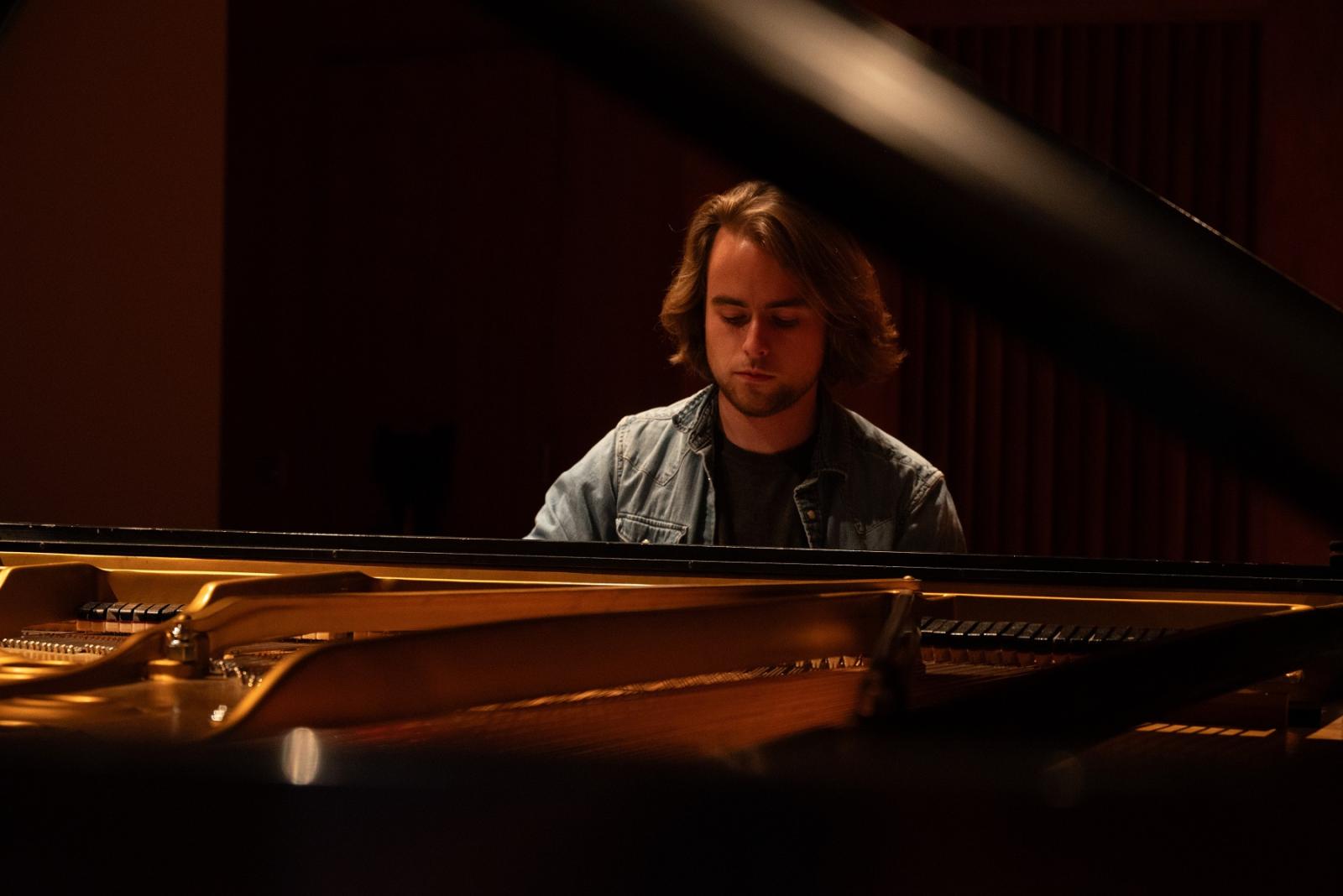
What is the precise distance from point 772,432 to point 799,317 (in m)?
0.20

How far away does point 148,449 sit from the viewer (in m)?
4.26

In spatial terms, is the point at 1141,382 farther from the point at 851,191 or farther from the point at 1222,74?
the point at 1222,74

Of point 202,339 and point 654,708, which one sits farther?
point 202,339

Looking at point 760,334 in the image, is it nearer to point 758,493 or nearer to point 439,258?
point 758,493

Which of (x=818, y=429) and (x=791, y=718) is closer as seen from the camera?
(x=791, y=718)

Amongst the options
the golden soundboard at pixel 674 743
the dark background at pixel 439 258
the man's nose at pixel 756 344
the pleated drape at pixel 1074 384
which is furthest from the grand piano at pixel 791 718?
the pleated drape at pixel 1074 384

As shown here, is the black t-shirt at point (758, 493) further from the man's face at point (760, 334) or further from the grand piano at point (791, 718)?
the grand piano at point (791, 718)

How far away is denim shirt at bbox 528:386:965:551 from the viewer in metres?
2.26

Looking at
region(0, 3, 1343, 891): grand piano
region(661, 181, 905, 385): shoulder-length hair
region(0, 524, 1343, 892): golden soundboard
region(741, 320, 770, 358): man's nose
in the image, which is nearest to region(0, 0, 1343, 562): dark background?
region(661, 181, 905, 385): shoulder-length hair

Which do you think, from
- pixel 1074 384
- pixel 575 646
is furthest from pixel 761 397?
pixel 1074 384

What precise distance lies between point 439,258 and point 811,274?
121 inches

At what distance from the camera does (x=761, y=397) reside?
223cm

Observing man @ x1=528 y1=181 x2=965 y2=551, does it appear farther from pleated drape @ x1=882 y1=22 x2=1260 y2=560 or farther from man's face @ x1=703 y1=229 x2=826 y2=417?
pleated drape @ x1=882 y1=22 x2=1260 y2=560

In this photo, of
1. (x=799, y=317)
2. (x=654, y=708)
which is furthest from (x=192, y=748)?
(x=799, y=317)
